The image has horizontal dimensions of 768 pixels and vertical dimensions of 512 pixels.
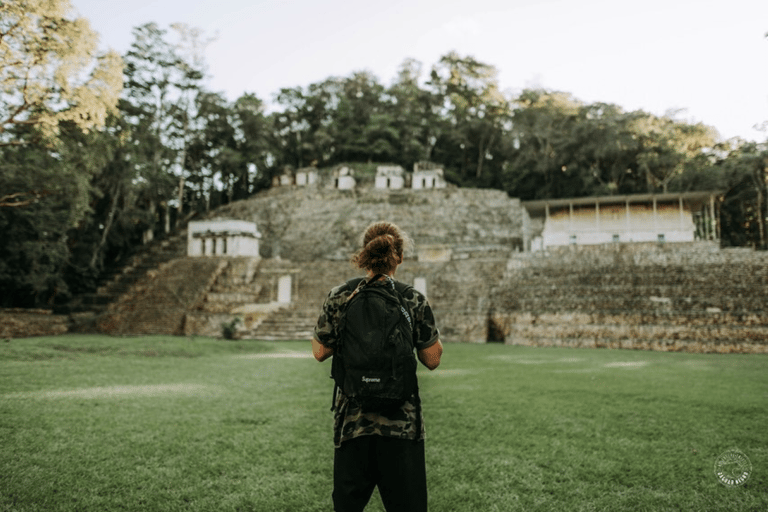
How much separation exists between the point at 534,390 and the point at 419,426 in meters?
5.15

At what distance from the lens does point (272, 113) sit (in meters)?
48.8

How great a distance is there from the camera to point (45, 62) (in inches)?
242

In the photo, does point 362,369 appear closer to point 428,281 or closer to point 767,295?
point 767,295

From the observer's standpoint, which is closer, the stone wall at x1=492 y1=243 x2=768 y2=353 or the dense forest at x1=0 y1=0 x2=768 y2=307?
the dense forest at x1=0 y1=0 x2=768 y2=307

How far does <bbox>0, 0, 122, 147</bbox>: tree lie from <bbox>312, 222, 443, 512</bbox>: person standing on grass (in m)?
4.21

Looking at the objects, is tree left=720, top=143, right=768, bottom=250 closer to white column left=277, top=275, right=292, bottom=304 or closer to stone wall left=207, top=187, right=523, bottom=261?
stone wall left=207, top=187, right=523, bottom=261

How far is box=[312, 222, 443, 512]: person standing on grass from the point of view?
2.13 meters

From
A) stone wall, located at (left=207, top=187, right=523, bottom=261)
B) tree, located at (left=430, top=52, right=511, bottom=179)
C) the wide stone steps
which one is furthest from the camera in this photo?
tree, located at (left=430, top=52, right=511, bottom=179)

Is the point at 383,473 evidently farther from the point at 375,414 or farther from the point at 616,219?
the point at 616,219

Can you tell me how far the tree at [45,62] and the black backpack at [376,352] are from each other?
4.31 meters

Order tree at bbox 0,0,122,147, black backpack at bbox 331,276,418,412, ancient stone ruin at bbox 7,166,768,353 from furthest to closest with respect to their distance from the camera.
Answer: ancient stone ruin at bbox 7,166,768,353 < tree at bbox 0,0,122,147 < black backpack at bbox 331,276,418,412

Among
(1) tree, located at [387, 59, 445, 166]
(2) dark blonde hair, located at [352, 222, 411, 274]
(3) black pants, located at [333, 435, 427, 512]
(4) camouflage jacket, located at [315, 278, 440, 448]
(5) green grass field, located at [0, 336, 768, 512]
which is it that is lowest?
(5) green grass field, located at [0, 336, 768, 512]

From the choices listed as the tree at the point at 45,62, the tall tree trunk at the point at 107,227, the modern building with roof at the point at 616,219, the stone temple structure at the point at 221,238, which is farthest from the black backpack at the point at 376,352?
the tall tree trunk at the point at 107,227

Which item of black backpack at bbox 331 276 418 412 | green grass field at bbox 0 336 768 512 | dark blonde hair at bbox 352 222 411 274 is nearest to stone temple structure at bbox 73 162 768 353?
green grass field at bbox 0 336 768 512
